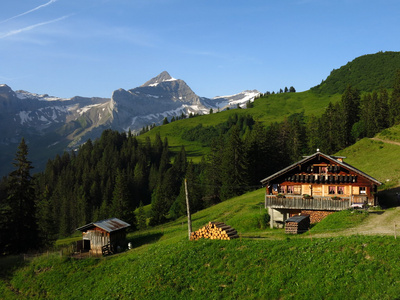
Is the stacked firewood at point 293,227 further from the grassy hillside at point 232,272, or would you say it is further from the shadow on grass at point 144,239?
the shadow on grass at point 144,239

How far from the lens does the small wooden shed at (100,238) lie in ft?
146

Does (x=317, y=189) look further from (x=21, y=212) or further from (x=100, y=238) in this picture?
(x=21, y=212)

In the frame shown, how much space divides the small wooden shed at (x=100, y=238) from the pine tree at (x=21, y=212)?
1096 cm

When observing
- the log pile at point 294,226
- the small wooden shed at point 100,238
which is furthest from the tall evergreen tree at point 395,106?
the small wooden shed at point 100,238

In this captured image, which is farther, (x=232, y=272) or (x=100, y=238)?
(x=100, y=238)

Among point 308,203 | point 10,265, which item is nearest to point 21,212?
point 10,265

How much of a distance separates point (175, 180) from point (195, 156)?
47.7 meters

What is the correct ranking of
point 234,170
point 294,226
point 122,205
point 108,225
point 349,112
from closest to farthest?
1. point 294,226
2. point 108,225
3. point 122,205
4. point 234,170
5. point 349,112

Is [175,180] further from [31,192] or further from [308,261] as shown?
[308,261]

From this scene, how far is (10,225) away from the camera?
167ft

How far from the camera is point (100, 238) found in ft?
148

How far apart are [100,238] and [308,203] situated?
25750 mm

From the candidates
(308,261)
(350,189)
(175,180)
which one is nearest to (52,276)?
(308,261)

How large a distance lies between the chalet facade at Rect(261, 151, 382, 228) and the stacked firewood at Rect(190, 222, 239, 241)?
49.9 ft
